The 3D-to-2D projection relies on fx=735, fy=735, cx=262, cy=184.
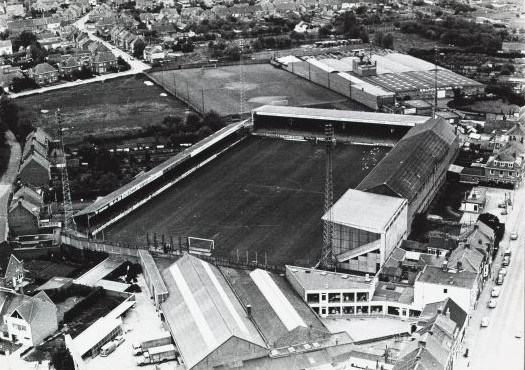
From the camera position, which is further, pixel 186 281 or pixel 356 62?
pixel 356 62

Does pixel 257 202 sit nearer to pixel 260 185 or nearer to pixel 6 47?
pixel 260 185

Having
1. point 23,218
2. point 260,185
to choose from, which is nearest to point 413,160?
point 260,185

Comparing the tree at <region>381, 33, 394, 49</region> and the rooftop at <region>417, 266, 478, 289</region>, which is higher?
the rooftop at <region>417, 266, 478, 289</region>

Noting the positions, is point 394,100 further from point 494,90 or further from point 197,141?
point 197,141

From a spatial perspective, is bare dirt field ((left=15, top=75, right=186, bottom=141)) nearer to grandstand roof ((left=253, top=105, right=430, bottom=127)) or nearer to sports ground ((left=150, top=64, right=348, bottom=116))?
sports ground ((left=150, top=64, right=348, bottom=116))

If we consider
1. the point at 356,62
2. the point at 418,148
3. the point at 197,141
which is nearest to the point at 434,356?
the point at 418,148

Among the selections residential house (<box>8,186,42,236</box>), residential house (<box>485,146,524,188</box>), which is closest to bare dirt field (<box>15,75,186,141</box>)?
residential house (<box>8,186,42,236</box>)
